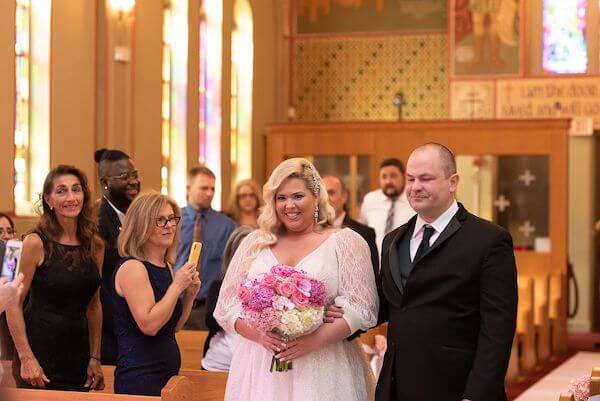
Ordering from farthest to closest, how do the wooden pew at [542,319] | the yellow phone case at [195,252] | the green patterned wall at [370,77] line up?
the green patterned wall at [370,77], the wooden pew at [542,319], the yellow phone case at [195,252]

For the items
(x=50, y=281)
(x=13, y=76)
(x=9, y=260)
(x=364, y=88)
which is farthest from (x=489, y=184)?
(x=9, y=260)

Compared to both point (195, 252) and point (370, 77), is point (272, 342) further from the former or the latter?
point (370, 77)

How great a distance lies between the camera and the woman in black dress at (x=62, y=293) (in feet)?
19.4

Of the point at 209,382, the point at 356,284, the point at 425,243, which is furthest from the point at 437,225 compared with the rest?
the point at 209,382

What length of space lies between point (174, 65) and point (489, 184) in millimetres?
4484

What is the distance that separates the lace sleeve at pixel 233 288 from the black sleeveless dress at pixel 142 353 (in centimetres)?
40

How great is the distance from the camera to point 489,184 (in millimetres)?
15211

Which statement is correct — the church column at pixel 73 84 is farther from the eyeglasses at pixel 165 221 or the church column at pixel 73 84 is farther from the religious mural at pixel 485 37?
the religious mural at pixel 485 37

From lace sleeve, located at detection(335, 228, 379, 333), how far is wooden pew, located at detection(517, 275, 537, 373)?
8092mm

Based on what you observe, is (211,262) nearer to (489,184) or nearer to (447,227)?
(447,227)

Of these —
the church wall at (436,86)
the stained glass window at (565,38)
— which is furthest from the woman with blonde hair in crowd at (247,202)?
the stained glass window at (565,38)

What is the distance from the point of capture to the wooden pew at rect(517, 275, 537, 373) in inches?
509

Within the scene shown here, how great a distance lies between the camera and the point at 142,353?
5422 mm

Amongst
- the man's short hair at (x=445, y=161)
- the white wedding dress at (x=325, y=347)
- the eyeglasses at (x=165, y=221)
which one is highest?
the man's short hair at (x=445, y=161)
